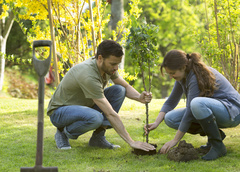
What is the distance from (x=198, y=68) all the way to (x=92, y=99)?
46.4 inches

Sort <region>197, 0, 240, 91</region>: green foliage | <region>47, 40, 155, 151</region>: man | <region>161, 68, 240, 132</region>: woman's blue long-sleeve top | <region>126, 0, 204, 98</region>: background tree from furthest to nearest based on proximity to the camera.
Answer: <region>126, 0, 204, 98</region>: background tree → <region>197, 0, 240, 91</region>: green foliage → <region>47, 40, 155, 151</region>: man → <region>161, 68, 240, 132</region>: woman's blue long-sleeve top

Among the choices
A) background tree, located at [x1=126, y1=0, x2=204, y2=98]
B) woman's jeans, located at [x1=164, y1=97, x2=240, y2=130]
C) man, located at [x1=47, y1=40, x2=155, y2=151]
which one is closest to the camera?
woman's jeans, located at [x1=164, y1=97, x2=240, y2=130]

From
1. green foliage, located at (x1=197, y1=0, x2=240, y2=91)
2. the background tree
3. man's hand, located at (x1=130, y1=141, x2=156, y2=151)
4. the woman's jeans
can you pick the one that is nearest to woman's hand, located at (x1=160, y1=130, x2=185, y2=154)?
man's hand, located at (x1=130, y1=141, x2=156, y2=151)

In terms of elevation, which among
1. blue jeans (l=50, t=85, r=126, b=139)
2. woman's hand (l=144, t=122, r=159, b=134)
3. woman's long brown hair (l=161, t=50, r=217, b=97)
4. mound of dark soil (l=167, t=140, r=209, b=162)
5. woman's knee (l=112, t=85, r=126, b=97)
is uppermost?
woman's long brown hair (l=161, t=50, r=217, b=97)

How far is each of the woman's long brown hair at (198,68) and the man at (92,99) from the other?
1.51 feet

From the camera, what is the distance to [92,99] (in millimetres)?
3387

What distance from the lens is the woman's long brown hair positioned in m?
3.03

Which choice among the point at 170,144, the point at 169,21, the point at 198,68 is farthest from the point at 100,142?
the point at 169,21

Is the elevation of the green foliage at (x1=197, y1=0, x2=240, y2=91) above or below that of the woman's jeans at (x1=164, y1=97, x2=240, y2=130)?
above

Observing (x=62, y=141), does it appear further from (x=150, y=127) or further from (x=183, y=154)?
(x=183, y=154)

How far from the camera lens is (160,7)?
Answer: 20.4 m

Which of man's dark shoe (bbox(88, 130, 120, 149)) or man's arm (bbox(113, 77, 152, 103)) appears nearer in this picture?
man's arm (bbox(113, 77, 152, 103))

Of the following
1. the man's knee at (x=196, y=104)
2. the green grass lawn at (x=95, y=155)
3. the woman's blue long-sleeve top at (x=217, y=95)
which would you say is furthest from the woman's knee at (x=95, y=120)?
the man's knee at (x=196, y=104)

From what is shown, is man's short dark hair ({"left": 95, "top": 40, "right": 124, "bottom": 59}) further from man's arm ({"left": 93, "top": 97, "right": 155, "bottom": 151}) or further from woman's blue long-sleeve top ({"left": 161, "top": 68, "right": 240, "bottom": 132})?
woman's blue long-sleeve top ({"left": 161, "top": 68, "right": 240, "bottom": 132})
